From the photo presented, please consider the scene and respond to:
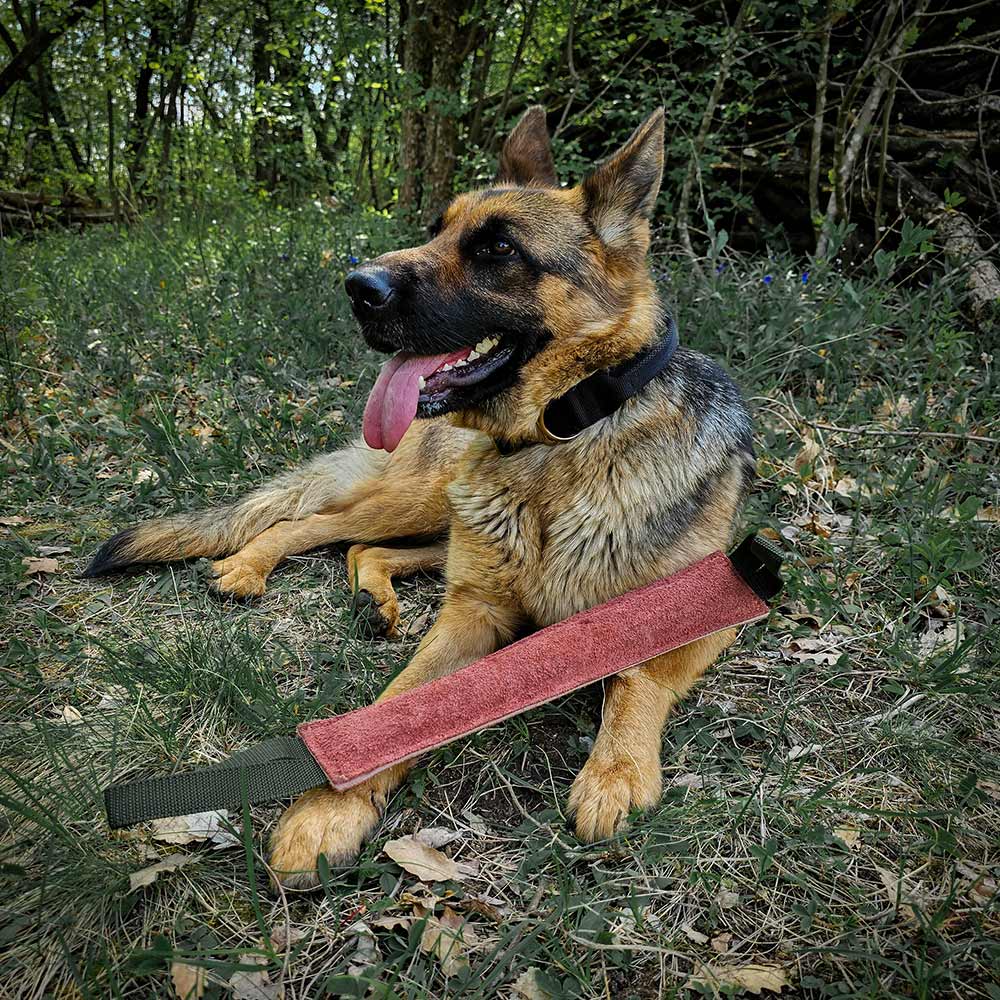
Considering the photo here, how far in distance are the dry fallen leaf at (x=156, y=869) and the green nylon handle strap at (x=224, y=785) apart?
13 centimetres

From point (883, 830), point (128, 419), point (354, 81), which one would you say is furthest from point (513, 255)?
point (354, 81)

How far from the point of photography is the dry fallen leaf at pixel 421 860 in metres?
1.85

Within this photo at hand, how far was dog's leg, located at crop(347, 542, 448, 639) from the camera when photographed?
2850 mm

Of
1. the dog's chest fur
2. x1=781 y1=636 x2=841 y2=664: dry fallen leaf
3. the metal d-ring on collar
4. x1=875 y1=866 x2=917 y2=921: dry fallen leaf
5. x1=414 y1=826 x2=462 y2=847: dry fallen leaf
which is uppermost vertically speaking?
the metal d-ring on collar

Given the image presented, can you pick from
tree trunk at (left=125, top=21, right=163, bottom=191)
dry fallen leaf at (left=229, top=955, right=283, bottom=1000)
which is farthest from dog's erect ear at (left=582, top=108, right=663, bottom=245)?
tree trunk at (left=125, top=21, right=163, bottom=191)

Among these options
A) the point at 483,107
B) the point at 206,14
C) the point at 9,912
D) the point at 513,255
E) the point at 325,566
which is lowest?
the point at 325,566

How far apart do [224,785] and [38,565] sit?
75.6 inches

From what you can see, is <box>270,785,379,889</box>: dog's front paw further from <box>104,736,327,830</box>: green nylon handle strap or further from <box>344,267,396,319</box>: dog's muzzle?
<box>344,267,396,319</box>: dog's muzzle

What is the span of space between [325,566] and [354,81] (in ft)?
24.6

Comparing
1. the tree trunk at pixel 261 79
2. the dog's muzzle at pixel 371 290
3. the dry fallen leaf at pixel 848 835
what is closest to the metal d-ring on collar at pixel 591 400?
the dog's muzzle at pixel 371 290

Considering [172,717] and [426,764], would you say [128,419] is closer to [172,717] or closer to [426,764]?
[172,717]

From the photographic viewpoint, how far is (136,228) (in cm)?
847

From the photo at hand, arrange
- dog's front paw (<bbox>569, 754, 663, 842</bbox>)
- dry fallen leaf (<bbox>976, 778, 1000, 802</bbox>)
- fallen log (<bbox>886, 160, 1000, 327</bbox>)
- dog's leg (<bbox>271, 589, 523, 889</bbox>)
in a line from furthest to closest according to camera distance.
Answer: fallen log (<bbox>886, 160, 1000, 327</bbox>) → dry fallen leaf (<bbox>976, 778, 1000, 802</bbox>) → dog's front paw (<bbox>569, 754, 663, 842</bbox>) → dog's leg (<bbox>271, 589, 523, 889</bbox>)

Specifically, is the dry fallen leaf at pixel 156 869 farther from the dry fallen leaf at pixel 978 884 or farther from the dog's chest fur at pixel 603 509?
the dry fallen leaf at pixel 978 884
